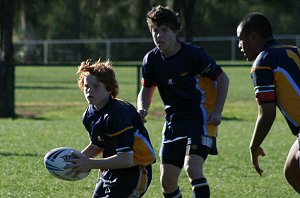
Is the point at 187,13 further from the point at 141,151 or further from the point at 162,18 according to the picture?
the point at 141,151

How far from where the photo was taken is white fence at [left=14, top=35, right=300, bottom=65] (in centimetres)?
3875

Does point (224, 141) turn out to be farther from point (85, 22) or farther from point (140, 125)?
point (85, 22)

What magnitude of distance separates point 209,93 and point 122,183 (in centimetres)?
146

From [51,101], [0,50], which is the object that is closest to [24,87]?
[51,101]

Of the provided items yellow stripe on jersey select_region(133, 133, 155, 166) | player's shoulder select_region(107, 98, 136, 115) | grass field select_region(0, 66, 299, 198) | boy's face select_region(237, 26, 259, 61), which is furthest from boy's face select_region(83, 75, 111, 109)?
grass field select_region(0, 66, 299, 198)

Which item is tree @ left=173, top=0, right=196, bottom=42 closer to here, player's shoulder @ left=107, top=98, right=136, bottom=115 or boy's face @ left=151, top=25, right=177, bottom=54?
boy's face @ left=151, top=25, right=177, bottom=54

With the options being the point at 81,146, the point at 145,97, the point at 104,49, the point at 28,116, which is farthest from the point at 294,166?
the point at 104,49

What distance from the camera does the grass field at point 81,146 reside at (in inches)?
314

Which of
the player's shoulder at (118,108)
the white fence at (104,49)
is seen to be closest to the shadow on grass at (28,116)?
the player's shoulder at (118,108)

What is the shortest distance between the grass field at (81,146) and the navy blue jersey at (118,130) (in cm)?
228

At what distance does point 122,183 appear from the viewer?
5270 millimetres

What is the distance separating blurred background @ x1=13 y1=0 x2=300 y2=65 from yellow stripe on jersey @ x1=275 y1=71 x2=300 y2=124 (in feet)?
106

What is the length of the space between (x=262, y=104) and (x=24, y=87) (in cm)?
2144

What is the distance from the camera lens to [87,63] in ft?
17.8
